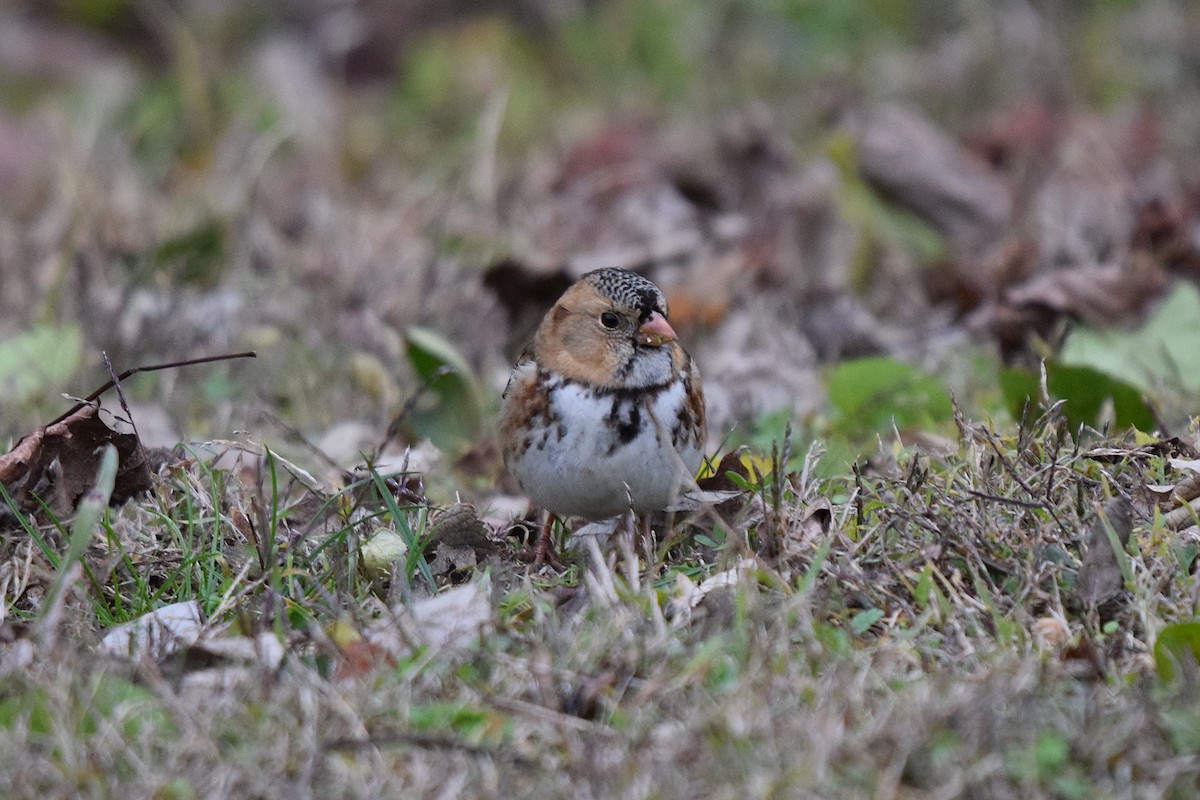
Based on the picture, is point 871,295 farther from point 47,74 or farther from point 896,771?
point 47,74

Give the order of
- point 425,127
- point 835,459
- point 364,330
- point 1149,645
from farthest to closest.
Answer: point 425,127 → point 364,330 → point 835,459 → point 1149,645

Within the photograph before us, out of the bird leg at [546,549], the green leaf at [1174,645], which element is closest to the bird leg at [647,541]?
the bird leg at [546,549]

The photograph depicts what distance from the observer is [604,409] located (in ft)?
11.7

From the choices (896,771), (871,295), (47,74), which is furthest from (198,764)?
(47,74)

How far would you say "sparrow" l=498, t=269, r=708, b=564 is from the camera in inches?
136

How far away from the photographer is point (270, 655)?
283 cm

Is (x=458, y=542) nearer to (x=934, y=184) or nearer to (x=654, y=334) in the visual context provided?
(x=654, y=334)

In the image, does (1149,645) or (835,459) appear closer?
(1149,645)

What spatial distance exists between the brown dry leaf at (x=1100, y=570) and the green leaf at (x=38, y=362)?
128 inches

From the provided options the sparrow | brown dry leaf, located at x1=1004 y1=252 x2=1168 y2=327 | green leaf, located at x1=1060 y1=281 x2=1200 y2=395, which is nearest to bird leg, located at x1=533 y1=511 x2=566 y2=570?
the sparrow

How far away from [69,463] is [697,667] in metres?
1.72

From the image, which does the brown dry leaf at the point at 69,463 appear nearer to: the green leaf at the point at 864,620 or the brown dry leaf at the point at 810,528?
the brown dry leaf at the point at 810,528

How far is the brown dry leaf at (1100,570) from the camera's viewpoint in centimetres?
297

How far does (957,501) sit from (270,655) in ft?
4.73
